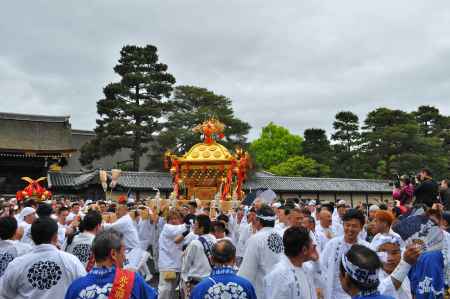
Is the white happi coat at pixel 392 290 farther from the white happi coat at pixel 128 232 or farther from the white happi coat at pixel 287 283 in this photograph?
the white happi coat at pixel 128 232

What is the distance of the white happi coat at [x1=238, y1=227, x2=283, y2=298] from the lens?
489 cm

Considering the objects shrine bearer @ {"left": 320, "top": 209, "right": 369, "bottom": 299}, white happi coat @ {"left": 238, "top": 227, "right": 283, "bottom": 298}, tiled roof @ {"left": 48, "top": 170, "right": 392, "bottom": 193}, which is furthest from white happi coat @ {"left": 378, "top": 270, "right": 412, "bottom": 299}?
tiled roof @ {"left": 48, "top": 170, "right": 392, "bottom": 193}

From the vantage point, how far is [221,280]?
3.49 meters

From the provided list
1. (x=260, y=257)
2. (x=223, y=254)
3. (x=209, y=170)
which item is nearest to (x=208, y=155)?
(x=209, y=170)

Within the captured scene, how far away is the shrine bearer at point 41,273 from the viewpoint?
12.1ft

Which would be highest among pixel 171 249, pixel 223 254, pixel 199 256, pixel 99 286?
pixel 223 254

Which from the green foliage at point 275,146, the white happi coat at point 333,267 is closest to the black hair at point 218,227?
the white happi coat at point 333,267

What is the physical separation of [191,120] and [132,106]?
4.44 metres

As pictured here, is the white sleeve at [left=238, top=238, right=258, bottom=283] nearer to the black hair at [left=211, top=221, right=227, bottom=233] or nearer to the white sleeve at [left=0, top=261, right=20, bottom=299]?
the black hair at [left=211, top=221, right=227, bottom=233]

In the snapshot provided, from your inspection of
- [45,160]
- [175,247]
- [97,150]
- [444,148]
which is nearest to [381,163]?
[444,148]

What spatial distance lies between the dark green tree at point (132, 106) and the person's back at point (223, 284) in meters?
29.8

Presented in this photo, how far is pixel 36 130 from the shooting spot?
3912cm

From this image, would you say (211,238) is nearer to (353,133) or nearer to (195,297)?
(195,297)

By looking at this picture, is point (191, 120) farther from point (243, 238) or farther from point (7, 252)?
point (7, 252)
